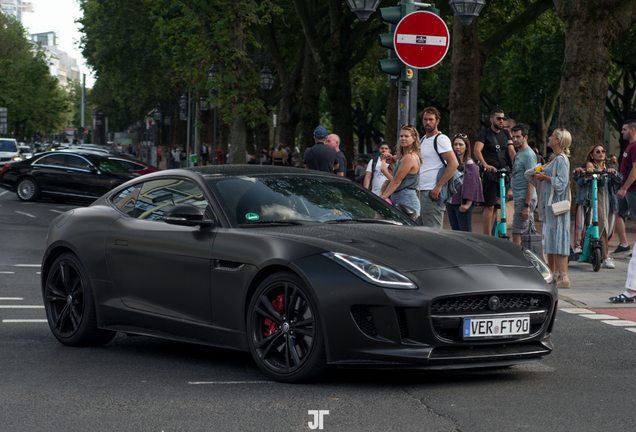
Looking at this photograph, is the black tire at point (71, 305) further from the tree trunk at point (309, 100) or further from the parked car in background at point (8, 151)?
the parked car in background at point (8, 151)

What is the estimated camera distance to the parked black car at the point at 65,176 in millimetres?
25938

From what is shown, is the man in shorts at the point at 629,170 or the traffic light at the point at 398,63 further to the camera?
the man in shorts at the point at 629,170

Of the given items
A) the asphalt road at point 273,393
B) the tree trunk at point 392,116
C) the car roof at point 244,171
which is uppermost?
the tree trunk at point 392,116

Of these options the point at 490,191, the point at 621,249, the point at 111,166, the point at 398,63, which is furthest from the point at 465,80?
the point at 398,63

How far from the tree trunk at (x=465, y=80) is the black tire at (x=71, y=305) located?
679 inches

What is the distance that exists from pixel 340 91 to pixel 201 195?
24319 mm

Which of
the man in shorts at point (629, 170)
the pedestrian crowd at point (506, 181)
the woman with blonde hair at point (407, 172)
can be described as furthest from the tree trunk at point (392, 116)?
the woman with blonde hair at point (407, 172)

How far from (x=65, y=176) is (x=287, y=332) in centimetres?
2161

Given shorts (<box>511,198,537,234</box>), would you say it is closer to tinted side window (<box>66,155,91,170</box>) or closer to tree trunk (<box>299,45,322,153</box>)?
tinted side window (<box>66,155,91,170</box>)

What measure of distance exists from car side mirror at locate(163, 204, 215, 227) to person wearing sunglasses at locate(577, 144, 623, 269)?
783cm

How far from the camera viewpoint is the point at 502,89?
58188mm

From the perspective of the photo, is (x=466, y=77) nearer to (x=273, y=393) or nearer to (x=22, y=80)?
(x=273, y=393)

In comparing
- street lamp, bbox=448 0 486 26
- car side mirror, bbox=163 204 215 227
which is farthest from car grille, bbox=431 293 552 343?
street lamp, bbox=448 0 486 26

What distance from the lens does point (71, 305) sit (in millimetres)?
7375
